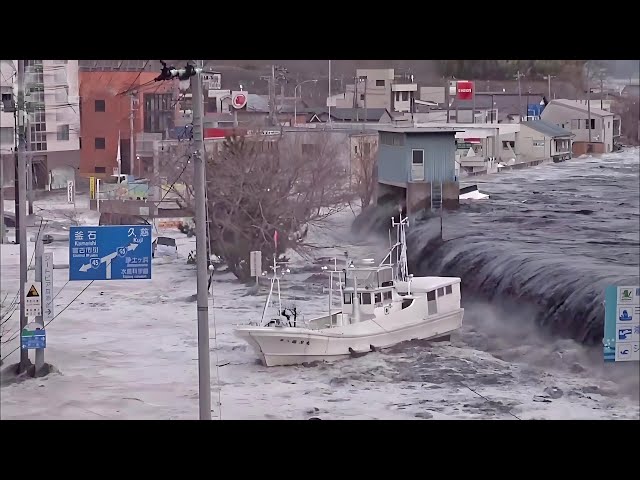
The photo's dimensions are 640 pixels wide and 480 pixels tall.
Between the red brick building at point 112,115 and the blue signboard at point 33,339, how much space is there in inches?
38.0

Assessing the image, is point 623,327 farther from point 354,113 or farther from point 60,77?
point 60,77

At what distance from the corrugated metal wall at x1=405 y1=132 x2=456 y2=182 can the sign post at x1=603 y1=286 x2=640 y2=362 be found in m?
1.21

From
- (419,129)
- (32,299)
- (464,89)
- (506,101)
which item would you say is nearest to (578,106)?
(506,101)

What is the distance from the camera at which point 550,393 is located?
758cm

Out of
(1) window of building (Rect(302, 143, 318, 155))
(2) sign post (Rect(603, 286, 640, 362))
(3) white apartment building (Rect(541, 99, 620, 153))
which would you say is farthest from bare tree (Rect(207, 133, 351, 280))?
(2) sign post (Rect(603, 286, 640, 362))

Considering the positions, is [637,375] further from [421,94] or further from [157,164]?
[157,164]

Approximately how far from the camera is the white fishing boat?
24.8 feet

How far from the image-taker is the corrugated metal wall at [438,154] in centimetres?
779

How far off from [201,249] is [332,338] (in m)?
1.07

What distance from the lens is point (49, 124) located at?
297 inches

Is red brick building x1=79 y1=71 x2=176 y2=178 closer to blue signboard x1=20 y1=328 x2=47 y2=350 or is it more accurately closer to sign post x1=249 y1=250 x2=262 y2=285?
sign post x1=249 y1=250 x2=262 y2=285

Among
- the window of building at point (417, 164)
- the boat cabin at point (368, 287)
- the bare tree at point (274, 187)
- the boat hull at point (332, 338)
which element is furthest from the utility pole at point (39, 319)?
the window of building at point (417, 164)
